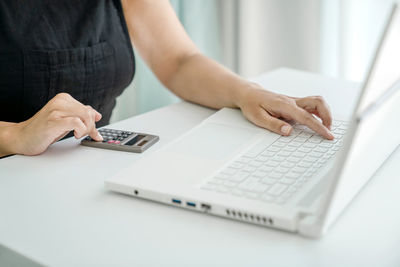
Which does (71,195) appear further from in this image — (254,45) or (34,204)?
(254,45)

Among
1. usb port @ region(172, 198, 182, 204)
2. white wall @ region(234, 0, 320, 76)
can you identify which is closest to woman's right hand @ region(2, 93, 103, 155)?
usb port @ region(172, 198, 182, 204)

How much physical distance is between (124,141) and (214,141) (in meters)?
0.16

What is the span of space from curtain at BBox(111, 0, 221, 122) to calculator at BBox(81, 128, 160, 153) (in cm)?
122

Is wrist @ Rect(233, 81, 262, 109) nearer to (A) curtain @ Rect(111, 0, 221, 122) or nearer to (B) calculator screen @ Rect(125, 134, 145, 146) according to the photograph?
(B) calculator screen @ Rect(125, 134, 145, 146)

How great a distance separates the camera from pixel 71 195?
0.76 meters

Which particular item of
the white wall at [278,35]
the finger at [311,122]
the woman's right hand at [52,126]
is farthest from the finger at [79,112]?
the white wall at [278,35]

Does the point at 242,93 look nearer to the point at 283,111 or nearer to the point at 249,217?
the point at 283,111

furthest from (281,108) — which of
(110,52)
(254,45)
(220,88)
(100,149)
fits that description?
(254,45)

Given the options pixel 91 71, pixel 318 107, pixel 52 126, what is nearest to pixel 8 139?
pixel 52 126

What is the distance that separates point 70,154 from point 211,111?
0.33 meters

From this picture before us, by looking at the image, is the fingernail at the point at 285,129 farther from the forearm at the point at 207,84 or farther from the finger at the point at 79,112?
the finger at the point at 79,112

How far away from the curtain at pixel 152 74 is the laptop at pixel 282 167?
1283 millimetres

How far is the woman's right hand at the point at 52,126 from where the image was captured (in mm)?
863

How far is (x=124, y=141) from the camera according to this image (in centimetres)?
93
